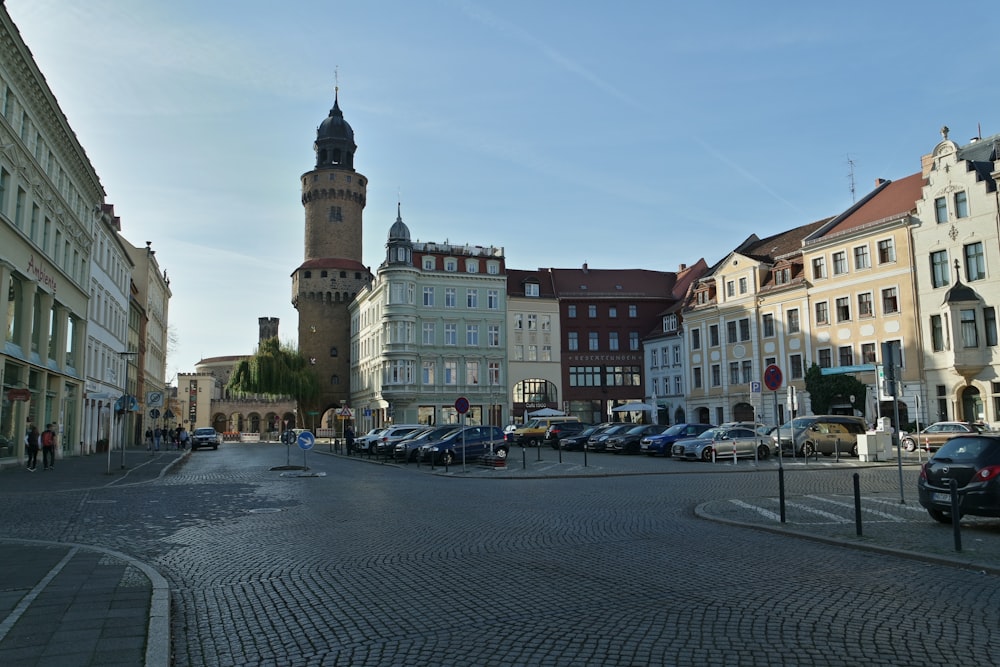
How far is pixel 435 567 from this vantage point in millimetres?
9266

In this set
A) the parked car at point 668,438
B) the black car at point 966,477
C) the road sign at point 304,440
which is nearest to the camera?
the black car at point 966,477

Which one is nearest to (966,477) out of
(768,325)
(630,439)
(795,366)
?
(630,439)

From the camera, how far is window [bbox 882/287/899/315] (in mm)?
48094

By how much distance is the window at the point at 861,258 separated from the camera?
50.1m

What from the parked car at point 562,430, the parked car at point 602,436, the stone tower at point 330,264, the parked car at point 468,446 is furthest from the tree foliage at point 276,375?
the parked car at point 468,446

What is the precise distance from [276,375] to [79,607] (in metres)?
76.9

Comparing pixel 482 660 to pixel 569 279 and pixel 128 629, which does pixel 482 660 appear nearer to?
pixel 128 629

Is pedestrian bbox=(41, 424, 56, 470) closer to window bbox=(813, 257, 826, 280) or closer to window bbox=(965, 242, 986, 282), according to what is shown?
window bbox=(965, 242, 986, 282)

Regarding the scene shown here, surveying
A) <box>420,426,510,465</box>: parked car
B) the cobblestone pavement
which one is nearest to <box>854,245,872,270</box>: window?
<box>420,426,510,465</box>: parked car

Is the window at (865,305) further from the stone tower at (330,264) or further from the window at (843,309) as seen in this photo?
the stone tower at (330,264)

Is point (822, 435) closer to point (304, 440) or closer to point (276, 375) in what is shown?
point (304, 440)

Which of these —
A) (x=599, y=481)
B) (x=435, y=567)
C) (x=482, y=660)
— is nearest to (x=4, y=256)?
(x=599, y=481)

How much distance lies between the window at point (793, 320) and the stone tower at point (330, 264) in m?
46.7

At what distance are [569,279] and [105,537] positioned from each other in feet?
228
